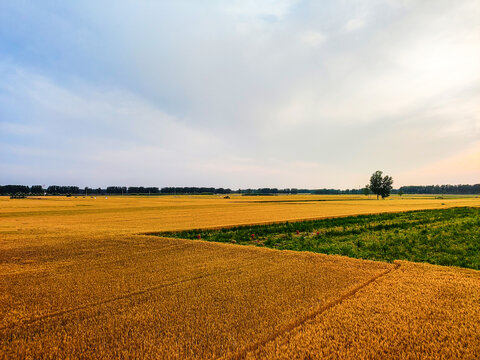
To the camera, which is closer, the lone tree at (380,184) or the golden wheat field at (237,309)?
the golden wheat field at (237,309)

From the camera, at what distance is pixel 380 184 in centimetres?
13912

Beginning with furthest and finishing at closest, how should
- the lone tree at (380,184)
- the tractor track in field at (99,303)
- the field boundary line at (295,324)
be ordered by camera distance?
the lone tree at (380,184) → the tractor track in field at (99,303) → the field boundary line at (295,324)

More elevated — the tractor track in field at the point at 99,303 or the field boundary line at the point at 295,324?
the field boundary line at the point at 295,324

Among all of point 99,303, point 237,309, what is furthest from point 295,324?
point 99,303

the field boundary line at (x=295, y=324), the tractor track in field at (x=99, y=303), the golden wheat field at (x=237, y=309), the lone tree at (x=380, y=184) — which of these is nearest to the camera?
the field boundary line at (x=295, y=324)

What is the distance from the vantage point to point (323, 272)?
7648mm

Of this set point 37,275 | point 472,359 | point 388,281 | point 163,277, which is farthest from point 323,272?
point 37,275

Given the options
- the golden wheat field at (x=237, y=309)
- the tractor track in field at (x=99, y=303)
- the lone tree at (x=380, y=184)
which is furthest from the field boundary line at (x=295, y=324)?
the lone tree at (x=380, y=184)

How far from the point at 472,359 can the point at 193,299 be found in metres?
4.84

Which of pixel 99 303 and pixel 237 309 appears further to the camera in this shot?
pixel 99 303

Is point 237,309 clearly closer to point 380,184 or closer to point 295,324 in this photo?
point 295,324

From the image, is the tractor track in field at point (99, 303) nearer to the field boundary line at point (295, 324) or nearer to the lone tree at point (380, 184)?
the field boundary line at point (295, 324)

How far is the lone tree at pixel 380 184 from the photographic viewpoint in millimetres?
136750

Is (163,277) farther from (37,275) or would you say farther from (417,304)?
(417,304)
